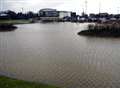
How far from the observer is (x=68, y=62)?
20281mm

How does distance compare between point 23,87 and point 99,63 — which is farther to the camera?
point 99,63

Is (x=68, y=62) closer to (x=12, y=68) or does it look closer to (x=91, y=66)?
(x=91, y=66)

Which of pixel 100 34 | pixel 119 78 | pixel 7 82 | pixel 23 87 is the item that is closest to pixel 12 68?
pixel 7 82

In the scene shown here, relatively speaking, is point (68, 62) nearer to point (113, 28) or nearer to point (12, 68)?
point (12, 68)

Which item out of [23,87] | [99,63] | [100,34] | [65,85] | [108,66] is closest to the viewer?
[23,87]

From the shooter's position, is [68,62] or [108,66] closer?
[108,66]

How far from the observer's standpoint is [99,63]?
19797 millimetres

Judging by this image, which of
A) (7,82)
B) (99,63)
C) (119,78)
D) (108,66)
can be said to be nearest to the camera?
(7,82)

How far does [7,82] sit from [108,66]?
8.60 metres

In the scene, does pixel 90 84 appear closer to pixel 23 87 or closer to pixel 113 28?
pixel 23 87

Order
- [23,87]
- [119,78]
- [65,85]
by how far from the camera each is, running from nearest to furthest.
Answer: [23,87]
[65,85]
[119,78]

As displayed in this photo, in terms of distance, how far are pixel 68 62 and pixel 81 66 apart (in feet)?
5.90

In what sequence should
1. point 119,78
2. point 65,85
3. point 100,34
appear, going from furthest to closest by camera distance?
point 100,34
point 119,78
point 65,85

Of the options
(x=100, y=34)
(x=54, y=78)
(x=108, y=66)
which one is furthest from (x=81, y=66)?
(x=100, y=34)
